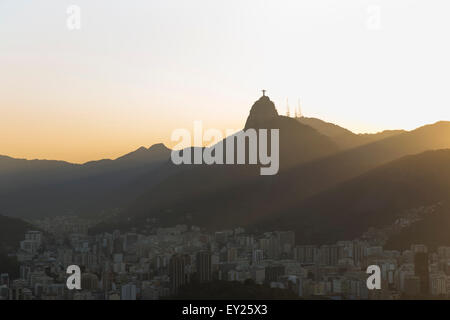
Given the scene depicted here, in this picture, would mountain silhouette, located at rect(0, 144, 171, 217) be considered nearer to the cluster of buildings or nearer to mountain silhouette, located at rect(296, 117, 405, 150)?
mountain silhouette, located at rect(296, 117, 405, 150)

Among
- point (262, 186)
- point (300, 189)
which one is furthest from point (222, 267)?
point (262, 186)

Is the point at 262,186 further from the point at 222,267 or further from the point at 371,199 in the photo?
the point at 222,267

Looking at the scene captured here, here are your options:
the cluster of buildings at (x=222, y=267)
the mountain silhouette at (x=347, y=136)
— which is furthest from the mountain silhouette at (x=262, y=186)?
the cluster of buildings at (x=222, y=267)

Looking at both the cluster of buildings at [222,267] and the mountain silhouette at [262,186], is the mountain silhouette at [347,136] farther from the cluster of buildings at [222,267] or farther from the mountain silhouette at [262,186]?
the cluster of buildings at [222,267]

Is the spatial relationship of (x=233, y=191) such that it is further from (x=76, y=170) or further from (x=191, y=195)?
(x=76, y=170)

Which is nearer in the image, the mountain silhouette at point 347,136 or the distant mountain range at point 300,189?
the distant mountain range at point 300,189

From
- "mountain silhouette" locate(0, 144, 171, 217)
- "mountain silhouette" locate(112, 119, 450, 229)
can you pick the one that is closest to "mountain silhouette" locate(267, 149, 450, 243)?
"mountain silhouette" locate(112, 119, 450, 229)
